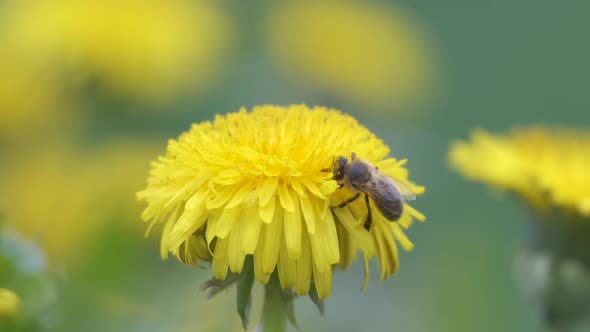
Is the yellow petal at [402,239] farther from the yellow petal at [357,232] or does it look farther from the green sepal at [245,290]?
the green sepal at [245,290]

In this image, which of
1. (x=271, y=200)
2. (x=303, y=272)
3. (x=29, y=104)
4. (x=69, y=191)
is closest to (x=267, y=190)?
(x=271, y=200)

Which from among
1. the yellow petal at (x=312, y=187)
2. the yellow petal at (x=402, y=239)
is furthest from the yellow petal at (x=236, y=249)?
the yellow petal at (x=402, y=239)

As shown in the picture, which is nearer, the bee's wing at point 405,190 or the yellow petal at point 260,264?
the yellow petal at point 260,264

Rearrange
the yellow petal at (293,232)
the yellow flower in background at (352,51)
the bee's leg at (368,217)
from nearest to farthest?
1. the yellow petal at (293,232)
2. the bee's leg at (368,217)
3. the yellow flower in background at (352,51)

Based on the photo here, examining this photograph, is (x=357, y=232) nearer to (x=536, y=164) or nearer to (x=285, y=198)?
(x=285, y=198)

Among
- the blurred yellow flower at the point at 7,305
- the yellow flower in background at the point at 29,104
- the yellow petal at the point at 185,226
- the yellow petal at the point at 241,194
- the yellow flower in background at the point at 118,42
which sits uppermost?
the yellow flower in background at the point at 118,42

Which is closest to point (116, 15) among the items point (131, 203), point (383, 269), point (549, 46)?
point (131, 203)

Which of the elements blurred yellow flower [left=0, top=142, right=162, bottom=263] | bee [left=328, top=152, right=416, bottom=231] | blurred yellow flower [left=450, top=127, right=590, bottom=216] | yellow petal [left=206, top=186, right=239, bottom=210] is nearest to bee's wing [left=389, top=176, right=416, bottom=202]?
bee [left=328, top=152, right=416, bottom=231]
